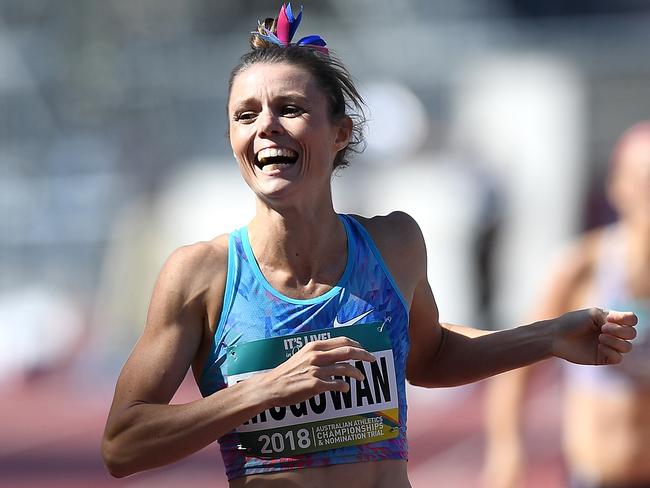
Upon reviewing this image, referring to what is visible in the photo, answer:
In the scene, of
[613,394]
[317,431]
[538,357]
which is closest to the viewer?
[317,431]

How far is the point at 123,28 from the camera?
66.4ft

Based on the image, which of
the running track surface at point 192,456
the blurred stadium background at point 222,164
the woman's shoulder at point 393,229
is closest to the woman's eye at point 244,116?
the woman's shoulder at point 393,229

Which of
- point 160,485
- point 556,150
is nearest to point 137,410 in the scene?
point 160,485

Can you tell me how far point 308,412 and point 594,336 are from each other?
69 centimetres

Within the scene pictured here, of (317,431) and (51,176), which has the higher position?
(51,176)

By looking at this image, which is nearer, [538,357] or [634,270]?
[538,357]

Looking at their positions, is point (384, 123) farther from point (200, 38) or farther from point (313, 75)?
point (313, 75)

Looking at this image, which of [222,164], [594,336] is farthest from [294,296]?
[222,164]

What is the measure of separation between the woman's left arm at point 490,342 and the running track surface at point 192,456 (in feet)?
18.1

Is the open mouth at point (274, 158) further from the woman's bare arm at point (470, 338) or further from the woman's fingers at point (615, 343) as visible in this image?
the woman's fingers at point (615, 343)

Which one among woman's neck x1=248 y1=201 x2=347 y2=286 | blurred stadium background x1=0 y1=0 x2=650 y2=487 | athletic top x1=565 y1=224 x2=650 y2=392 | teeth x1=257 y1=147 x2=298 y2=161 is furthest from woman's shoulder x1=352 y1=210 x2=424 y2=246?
blurred stadium background x1=0 y1=0 x2=650 y2=487

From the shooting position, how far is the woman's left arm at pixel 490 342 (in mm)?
3176

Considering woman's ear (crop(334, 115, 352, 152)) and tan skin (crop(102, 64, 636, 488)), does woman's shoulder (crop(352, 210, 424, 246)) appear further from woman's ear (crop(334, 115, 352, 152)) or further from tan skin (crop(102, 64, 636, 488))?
woman's ear (crop(334, 115, 352, 152))

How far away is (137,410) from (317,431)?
0.41 meters
